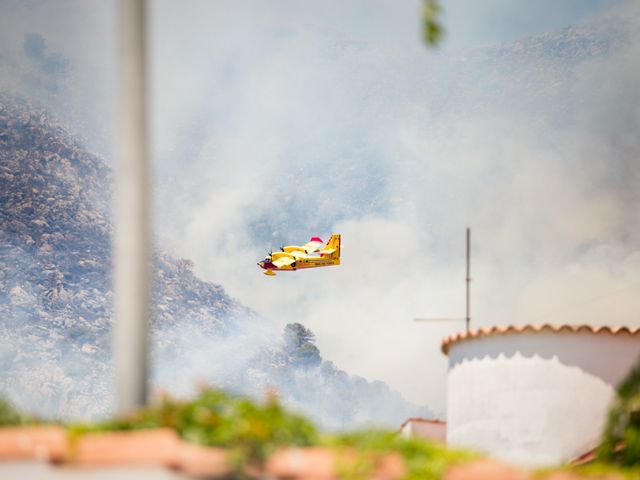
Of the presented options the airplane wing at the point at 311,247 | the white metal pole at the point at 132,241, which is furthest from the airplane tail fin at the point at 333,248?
the white metal pole at the point at 132,241

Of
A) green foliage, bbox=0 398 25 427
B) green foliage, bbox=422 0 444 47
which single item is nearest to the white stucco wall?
green foliage, bbox=422 0 444 47

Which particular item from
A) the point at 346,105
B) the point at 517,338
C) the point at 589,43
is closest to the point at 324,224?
the point at 346,105

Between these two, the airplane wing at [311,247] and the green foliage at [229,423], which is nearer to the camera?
the green foliage at [229,423]

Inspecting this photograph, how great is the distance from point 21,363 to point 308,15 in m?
60.1

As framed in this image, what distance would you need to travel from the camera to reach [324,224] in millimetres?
137875

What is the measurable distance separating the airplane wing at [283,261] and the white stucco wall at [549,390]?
61.9 meters

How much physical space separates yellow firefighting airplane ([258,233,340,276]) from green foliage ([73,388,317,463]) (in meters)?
66.8

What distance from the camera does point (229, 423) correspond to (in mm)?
5102

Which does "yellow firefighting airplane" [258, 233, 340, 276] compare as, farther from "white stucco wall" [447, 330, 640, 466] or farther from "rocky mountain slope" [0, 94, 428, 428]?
"white stucco wall" [447, 330, 640, 466]

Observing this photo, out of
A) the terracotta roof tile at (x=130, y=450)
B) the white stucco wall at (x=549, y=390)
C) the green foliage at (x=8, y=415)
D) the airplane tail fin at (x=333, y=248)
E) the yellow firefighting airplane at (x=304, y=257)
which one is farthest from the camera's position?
the airplane tail fin at (x=333, y=248)

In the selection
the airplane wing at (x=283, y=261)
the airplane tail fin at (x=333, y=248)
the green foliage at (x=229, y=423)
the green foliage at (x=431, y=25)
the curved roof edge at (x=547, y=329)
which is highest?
the airplane tail fin at (x=333, y=248)

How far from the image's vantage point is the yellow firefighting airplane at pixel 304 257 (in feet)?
245

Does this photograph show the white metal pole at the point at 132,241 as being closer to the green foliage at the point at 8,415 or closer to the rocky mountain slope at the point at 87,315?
the green foliage at the point at 8,415

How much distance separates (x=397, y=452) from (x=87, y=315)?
13243 cm
